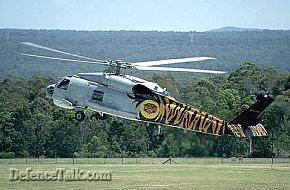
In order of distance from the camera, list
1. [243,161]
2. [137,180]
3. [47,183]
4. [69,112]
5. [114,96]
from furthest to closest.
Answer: [69,112], [243,161], [137,180], [47,183], [114,96]

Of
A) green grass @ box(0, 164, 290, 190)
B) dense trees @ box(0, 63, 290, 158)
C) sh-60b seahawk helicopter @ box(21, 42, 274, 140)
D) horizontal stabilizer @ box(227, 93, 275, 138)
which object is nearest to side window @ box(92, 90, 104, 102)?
sh-60b seahawk helicopter @ box(21, 42, 274, 140)

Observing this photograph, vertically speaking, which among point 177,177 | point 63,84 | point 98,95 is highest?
point 63,84

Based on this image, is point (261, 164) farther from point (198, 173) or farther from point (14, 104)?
point (14, 104)

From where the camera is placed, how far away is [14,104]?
11062 cm

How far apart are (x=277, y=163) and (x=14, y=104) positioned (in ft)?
146

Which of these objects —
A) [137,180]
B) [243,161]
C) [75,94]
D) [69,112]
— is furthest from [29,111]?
[75,94]

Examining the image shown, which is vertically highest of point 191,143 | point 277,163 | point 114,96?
point 114,96

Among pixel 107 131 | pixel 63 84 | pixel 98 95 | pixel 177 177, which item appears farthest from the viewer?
pixel 107 131

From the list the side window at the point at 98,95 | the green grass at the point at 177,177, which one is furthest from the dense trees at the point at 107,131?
the side window at the point at 98,95

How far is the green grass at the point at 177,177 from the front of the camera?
55.1 metres

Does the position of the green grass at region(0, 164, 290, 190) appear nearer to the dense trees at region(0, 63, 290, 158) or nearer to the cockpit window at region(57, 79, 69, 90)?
the dense trees at region(0, 63, 290, 158)

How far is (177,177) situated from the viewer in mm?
64062

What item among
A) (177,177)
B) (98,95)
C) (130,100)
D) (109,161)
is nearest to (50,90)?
(98,95)

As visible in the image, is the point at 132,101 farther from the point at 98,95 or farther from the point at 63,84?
the point at 63,84
